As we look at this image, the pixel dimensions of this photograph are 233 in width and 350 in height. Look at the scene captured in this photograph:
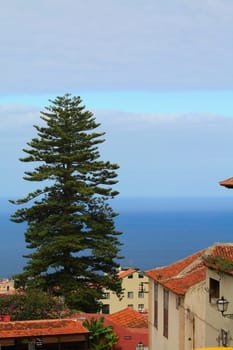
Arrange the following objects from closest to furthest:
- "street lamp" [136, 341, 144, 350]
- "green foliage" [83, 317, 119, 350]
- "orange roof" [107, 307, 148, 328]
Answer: "green foliage" [83, 317, 119, 350] < "street lamp" [136, 341, 144, 350] < "orange roof" [107, 307, 148, 328]

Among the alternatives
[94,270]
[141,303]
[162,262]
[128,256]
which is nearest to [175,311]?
[94,270]

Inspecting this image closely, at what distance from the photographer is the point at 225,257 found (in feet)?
63.6

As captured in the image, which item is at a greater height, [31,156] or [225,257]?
[31,156]

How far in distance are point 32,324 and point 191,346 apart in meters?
6.06

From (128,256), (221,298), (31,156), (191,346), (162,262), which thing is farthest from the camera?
(128,256)

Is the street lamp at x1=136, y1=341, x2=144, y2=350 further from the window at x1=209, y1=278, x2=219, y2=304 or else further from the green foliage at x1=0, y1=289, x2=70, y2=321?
the window at x1=209, y1=278, x2=219, y2=304

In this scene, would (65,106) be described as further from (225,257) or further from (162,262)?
(162,262)

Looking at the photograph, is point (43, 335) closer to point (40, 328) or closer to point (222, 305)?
point (40, 328)

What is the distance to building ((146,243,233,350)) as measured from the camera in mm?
19400

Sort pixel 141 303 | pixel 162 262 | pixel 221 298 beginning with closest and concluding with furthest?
pixel 221 298 < pixel 141 303 < pixel 162 262

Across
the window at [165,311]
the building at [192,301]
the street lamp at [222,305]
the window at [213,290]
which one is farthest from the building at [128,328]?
the street lamp at [222,305]

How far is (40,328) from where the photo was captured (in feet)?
80.2

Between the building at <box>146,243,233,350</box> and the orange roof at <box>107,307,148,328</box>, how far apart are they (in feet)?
7.85

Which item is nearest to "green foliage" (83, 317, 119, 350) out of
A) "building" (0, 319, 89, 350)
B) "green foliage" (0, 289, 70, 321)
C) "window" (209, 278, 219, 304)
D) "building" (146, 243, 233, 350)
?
"building" (0, 319, 89, 350)
